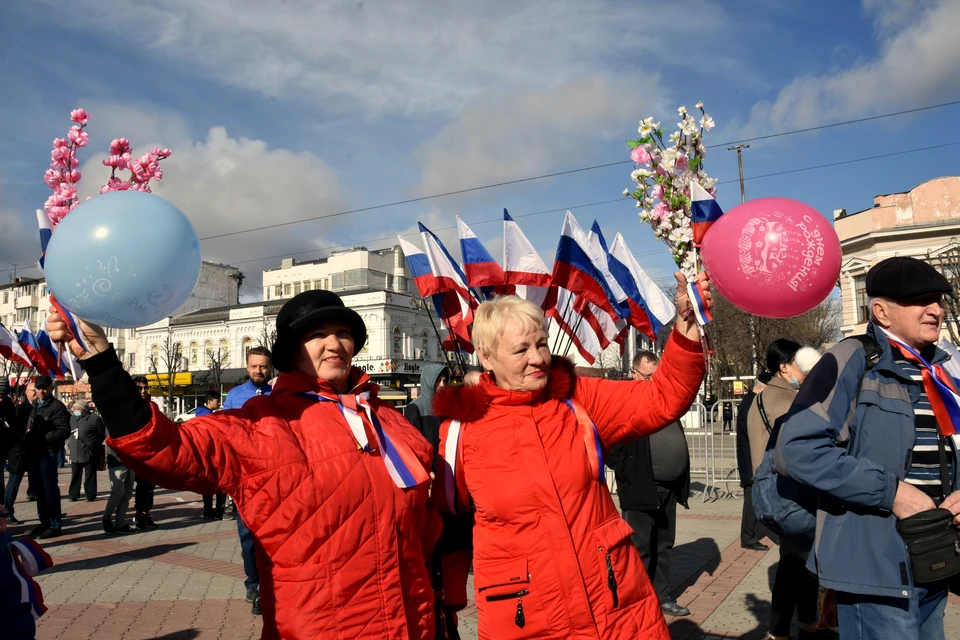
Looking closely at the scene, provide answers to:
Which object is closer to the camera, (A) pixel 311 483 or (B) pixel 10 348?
(A) pixel 311 483

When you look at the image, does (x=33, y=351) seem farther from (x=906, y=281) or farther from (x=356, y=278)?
(x=356, y=278)

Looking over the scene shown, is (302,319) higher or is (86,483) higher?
(302,319)

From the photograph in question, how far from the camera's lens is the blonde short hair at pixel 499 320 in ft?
9.46

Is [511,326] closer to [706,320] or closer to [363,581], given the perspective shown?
[706,320]

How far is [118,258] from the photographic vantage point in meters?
2.23

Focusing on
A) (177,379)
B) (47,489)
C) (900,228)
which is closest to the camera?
(47,489)

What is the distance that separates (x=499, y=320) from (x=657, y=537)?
3.83m

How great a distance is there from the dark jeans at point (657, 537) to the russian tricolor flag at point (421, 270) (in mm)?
3730

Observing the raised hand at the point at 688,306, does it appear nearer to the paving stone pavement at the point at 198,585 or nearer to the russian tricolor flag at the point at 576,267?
the paving stone pavement at the point at 198,585

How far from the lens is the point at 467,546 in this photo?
2.99 meters

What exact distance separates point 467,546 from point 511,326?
0.91m

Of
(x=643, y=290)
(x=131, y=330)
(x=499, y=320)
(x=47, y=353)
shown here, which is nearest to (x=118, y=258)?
(x=499, y=320)

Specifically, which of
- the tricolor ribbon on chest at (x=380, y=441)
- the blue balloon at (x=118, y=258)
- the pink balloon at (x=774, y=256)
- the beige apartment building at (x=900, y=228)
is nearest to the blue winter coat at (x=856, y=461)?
the pink balloon at (x=774, y=256)

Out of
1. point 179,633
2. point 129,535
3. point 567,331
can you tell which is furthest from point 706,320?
point 129,535
